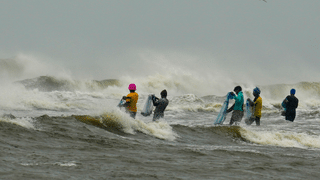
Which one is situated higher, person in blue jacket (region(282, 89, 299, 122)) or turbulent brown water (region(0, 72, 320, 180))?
person in blue jacket (region(282, 89, 299, 122))

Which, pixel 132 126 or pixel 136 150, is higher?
pixel 132 126

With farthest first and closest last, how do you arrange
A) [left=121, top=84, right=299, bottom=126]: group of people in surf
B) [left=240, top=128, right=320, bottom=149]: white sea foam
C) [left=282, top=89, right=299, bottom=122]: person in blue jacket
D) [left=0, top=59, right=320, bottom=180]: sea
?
[left=282, top=89, right=299, bottom=122]: person in blue jacket < [left=121, top=84, right=299, bottom=126]: group of people in surf < [left=240, top=128, right=320, bottom=149]: white sea foam < [left=0, top=59, right=320, bottom=180]: sea

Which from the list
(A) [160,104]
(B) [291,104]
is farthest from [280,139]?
(A) [160,104]

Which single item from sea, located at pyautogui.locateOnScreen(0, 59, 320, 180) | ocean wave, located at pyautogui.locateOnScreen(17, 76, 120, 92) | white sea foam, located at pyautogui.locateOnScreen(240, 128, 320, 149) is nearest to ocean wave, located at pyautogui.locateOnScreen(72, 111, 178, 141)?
sea, located at pyautogui.locateOnScreen(0, 59, 320, 180)

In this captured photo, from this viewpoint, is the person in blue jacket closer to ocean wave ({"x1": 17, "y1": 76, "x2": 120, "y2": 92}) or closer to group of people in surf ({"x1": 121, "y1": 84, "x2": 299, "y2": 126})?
group of people in surf ({"x1": 121, "y1": 84, "x2": 299, "y2": 126})

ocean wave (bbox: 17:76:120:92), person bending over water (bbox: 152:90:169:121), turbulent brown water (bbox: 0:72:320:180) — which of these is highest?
ocean wave (bbox: 17:76:120:92)

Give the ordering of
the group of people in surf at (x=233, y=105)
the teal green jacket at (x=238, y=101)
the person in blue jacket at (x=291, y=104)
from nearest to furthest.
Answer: the group of people in surf at (x=233, y=105) < the teal green jacket at (x=238, y=101) < the person in blue jacket at (x=291, y=104)

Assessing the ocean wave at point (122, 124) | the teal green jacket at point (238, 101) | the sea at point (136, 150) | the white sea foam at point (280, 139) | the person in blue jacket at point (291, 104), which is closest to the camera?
the sea at point (136, 150)

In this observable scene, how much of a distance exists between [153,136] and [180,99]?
2163 centimetres

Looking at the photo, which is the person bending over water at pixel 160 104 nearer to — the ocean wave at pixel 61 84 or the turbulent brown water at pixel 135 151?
the turbulent brown water at pixel 135 151

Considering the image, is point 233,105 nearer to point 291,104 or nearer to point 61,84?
point 291,104

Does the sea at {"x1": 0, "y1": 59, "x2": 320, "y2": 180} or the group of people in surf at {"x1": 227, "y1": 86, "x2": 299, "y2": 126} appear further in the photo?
the group of people in surf at {"x1": 227, "y1": 86, "x2": 299, "y2": 126}

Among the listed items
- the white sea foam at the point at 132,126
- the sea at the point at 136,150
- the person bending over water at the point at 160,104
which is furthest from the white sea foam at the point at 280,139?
the person bending over water at the point at 160,104

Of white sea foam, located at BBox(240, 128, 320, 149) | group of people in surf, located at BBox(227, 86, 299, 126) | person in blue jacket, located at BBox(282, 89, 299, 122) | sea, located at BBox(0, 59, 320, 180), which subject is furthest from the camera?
person in blue jacket, located at BBox(282, 89, 299, 122)
